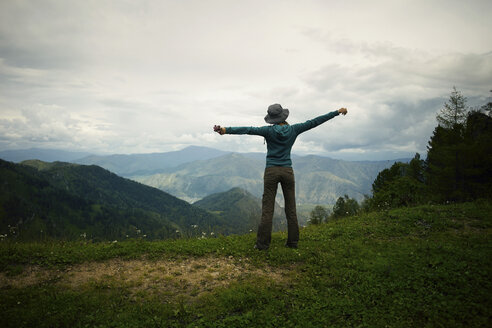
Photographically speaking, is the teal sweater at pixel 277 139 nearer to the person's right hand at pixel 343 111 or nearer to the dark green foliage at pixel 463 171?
the person's right hand at pixel 343 111

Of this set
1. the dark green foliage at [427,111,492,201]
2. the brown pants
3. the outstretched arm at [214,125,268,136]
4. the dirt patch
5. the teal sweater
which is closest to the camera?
the dirt patch

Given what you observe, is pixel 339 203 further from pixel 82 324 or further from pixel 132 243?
pixel 82 324

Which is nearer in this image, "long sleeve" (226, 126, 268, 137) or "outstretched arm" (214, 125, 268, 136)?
"outstretched arm" (214, 125, 268, 136)

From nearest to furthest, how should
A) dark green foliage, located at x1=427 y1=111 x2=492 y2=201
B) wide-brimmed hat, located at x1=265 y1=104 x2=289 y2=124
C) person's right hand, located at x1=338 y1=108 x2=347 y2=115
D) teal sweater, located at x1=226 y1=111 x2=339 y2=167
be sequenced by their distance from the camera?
teal sweater, located at x1=226 y1=111 x2=339 y2=167, wide-brimmed hat, located at x1=265 y1=104 x2=289 y2=124, person's right hand, located at x1=338 y1=108 x2=347 y2=115, dark green foliage, located at x1=427 y1=111 x2=492 y2=201

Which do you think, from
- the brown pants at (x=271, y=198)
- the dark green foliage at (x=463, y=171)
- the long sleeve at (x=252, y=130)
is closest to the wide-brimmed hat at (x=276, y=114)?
the long sleeve at (x=252, y=130)

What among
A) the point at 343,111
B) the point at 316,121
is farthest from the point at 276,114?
the point at 343,111

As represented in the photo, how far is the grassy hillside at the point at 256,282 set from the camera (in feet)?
16.2

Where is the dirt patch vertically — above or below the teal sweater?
below

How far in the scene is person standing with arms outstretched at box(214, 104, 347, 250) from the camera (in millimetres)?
8453

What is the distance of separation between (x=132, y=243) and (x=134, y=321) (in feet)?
15.2

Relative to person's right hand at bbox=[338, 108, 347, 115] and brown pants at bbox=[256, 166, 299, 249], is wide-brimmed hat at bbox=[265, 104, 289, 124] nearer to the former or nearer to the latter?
brown pants at bbox=[256, 166, 299, 249]

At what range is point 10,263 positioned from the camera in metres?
7.30

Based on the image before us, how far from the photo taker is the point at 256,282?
6.39 m

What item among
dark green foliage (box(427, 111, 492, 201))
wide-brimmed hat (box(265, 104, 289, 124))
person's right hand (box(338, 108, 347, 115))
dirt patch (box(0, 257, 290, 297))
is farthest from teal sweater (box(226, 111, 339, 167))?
dark green foliage (box(427, 111, 492, 201))
